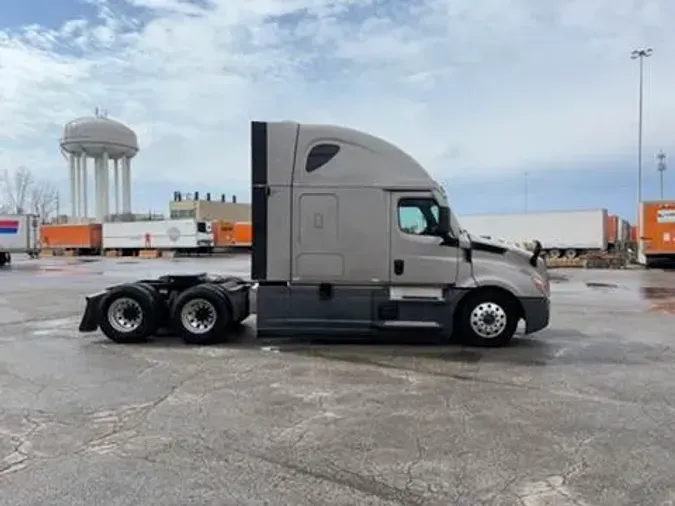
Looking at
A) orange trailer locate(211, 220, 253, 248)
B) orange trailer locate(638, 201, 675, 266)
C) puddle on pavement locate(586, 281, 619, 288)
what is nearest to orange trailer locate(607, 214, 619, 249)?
orange trailer locate(638, 201, 675, 266)

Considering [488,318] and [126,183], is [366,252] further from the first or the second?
[126,183]

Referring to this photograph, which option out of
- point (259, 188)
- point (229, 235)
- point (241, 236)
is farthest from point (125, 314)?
point (241, 236)

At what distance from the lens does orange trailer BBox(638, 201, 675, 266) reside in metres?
33.9

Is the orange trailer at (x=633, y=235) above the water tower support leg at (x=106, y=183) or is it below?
below

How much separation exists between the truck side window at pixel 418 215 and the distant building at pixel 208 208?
84.1 metres

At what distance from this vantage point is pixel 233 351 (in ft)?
31.8

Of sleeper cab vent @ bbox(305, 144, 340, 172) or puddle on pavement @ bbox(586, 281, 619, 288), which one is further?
puddle on pavement @ bbox(586, 281, 619, 288)

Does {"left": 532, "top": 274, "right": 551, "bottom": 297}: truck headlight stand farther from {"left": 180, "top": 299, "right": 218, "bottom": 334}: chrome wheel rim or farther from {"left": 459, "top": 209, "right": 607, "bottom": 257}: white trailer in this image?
{"left": 459, "top": 209, "right": 607, "bottom": 257}: white trailer

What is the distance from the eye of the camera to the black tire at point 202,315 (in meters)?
10.3

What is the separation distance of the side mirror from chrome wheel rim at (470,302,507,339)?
4.08ft

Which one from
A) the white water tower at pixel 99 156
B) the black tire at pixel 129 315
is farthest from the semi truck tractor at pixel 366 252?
the white water tower at pixel 99 156

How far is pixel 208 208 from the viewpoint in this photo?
329 ft

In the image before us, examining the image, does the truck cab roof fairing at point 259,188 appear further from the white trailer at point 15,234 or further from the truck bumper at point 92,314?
the white trailer at point 15,234

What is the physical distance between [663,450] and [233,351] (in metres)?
6.05
